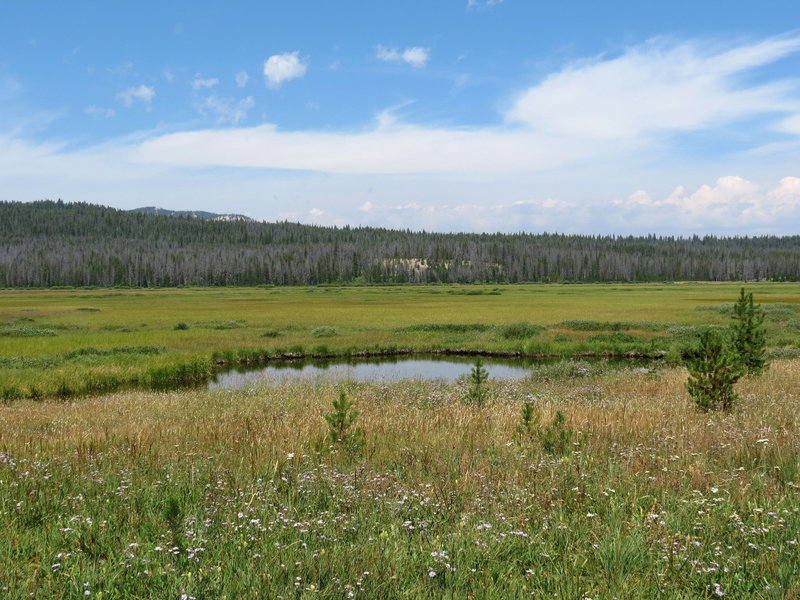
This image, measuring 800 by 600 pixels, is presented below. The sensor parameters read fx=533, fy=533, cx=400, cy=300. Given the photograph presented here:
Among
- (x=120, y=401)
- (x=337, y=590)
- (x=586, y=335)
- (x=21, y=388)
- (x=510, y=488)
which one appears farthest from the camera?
(x=586, y=335)

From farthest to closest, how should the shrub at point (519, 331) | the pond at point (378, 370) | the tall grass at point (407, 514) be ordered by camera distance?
the shrub at point (519, 331) < the pond at point (378, 370) < the tall grass at point (407, 514)

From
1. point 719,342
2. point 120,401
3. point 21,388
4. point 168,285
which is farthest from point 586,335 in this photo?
point 168,285

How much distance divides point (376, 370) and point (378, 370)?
0.40 feet

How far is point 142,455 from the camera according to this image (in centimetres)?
775

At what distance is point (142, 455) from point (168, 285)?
7688 inches

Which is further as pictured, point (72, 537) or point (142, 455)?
point (142, 455)

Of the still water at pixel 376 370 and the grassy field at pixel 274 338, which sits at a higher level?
the grassy field at pixel 274 338

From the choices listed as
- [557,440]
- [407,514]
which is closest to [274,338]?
[557,440]

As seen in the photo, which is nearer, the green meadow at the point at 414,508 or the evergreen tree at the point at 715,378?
the green meadow at the point at 414,508

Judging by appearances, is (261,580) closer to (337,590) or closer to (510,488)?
(337,590)

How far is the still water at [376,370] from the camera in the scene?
2712 centimetres

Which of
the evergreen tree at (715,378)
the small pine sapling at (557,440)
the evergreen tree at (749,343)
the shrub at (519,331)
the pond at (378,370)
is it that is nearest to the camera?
the small pine sapling at (557,440)

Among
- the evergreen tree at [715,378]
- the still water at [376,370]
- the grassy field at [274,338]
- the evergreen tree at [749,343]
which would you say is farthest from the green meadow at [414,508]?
the grassy field at [274,338]

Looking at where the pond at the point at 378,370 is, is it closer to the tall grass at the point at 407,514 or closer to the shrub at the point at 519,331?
→ the shrub at the point at 519,331
